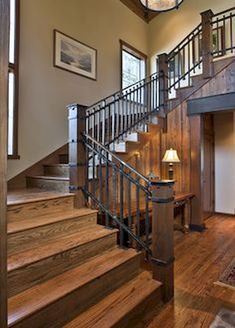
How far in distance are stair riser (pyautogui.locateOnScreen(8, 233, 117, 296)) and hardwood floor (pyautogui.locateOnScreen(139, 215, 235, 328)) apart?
0.72m

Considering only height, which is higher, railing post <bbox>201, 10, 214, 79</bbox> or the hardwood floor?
railing post <bbox>201, 10, 214, 79</bbox>

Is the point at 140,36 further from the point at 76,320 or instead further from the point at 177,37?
the point at 76,320

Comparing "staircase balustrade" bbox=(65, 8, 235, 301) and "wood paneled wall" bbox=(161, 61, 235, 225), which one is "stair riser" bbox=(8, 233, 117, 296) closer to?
"staircase balustrade" bbox=(65, 8, 235, 301)

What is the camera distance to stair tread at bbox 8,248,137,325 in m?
1.54

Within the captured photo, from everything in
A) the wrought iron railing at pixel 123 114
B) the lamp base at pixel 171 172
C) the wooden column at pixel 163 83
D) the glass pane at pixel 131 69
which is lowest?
the lamp base at pixel 171 172

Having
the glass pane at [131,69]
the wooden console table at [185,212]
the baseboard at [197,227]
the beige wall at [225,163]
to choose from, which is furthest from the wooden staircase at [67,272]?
the glass pane at [131,69]

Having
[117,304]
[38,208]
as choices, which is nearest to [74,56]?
[38,208]

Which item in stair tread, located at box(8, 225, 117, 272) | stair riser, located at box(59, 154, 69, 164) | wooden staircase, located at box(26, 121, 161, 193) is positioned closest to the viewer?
stair tread, located at box(8, 225, 117, 272)

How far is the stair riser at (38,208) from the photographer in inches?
86.9

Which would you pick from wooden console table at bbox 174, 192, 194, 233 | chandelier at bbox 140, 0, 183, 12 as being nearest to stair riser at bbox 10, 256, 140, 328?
wooden console table at bbox 174, 192, 194, 233

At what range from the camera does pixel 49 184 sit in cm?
326

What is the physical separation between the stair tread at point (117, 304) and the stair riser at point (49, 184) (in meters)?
1.36

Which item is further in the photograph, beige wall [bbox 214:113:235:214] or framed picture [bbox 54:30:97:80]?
beige wall [bbox 214:113:235:214]

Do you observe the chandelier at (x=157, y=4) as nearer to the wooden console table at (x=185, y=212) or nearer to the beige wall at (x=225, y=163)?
the wooden console table at (x=185, y=212)
